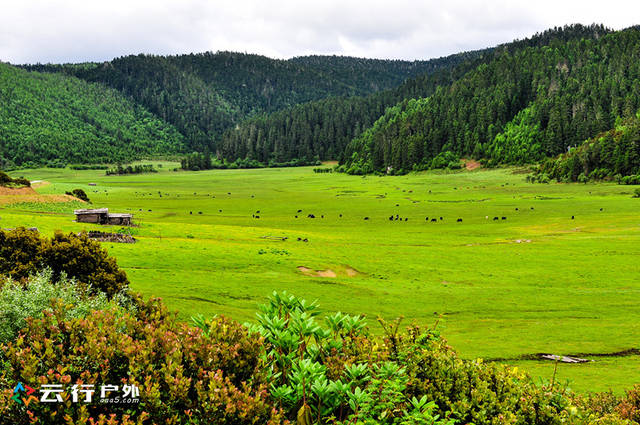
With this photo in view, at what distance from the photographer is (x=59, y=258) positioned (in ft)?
70.8

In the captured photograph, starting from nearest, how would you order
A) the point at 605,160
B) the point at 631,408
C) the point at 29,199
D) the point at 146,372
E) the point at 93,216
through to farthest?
the point at 146,372 < the point at 631,408 < the point at 93,216 < the point at 29,199 < the point at 605,160

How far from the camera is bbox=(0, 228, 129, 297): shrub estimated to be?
20.9 m

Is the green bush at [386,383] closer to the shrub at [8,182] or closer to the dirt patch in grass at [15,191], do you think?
the dirt patch in grass at [15,191]

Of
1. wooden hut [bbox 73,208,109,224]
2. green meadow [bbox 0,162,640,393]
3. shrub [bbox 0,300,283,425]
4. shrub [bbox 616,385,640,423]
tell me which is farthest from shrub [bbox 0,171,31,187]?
shrub [bbox 616,385,640,423]

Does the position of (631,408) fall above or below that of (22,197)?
above

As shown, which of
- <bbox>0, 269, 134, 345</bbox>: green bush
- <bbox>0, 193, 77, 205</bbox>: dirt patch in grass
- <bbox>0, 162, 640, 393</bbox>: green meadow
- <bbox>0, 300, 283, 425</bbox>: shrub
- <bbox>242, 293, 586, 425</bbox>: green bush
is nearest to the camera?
<bbox>0, 300, 283, 425</bbox>: shrub

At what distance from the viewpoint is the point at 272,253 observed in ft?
145

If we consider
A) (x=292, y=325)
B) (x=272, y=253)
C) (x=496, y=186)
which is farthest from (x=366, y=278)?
(x=496, y=186)

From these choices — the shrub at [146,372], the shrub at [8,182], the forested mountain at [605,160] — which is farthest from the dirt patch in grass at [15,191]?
the forested mountain at [605,160]

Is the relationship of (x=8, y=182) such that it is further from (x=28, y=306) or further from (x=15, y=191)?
(x=28, y=306)

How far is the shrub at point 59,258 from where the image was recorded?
20948mm

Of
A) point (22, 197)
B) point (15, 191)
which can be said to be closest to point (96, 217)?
point (22, 197)

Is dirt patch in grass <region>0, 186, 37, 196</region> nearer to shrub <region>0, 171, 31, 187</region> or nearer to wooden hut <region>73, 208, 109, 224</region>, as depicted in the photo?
shrub <region>0, 171, 31, 187</region>

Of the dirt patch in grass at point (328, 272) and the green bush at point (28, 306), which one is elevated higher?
the green bush at point (28, 306)
